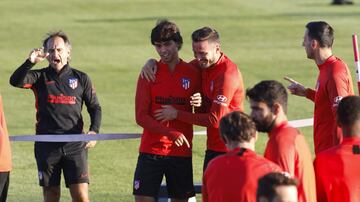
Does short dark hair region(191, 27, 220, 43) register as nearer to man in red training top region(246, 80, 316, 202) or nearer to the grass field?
man in red training top region(246, 80, 316, 202)

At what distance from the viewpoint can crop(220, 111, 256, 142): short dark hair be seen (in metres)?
7.83

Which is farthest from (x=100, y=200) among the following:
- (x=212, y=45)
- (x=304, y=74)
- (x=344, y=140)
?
(x=304, y=74)

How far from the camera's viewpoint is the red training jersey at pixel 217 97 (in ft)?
33.6

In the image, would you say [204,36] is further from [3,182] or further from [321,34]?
[3,182]

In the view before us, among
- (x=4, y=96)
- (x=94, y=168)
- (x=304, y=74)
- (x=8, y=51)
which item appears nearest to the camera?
(x=94, y=168)

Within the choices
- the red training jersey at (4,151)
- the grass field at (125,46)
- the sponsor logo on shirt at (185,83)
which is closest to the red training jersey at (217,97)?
the sponsor logo on shirt at (185,83)

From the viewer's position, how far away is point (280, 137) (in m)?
8.06

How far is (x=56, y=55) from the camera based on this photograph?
11609 mm

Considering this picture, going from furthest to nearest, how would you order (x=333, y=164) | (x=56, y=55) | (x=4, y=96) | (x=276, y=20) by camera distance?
(x=276, y=20) → (x=4, y=96) → (x=56, y=55) → (x=333, y=164)

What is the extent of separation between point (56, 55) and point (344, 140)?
13.7 ft

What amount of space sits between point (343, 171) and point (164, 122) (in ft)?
8.77

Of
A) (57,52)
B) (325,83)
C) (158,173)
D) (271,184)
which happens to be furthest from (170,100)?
(271,184)

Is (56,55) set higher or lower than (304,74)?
higher

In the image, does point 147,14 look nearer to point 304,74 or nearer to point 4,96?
point 304,74
